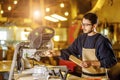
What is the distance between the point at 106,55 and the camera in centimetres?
291

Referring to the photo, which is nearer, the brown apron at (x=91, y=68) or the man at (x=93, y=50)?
the man at (x=93, y=50)

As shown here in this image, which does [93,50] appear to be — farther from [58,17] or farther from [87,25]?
[58,17]

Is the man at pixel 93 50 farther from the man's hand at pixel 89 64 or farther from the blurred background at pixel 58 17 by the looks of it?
the blurred background at pixel 58 17

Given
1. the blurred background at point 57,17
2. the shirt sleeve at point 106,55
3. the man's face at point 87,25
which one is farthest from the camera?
the blurred background at point 57,17

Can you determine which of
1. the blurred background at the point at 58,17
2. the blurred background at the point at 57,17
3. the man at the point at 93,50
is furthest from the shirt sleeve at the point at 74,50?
the blurred background at the point at 57,17

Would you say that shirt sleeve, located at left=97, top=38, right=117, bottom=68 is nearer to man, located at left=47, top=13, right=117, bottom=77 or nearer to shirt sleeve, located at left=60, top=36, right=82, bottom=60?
man, located at left=47, top=13, right=117, bottom=77

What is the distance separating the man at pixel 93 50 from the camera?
2.89 metres

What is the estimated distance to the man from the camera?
289 centimetres

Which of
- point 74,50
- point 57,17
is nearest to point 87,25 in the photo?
point 74,50

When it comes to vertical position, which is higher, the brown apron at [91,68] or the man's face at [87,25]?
the man's face at [87,25]

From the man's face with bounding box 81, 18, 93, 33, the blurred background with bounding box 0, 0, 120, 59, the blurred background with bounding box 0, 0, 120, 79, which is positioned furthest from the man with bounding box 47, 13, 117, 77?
the blurred background with bounding box 0, 0, 120, 79

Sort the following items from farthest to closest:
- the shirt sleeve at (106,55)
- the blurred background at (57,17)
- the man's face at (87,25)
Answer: the blurred background at (57,17) < the man's face at (87,25) < the shirt sleeve at (106,55)

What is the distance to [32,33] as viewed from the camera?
282 cm

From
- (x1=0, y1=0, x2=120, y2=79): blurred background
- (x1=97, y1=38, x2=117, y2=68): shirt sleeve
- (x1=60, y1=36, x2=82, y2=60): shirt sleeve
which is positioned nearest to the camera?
(x1=97, y1=38, x2=117, y2=68): shirt sleeve
